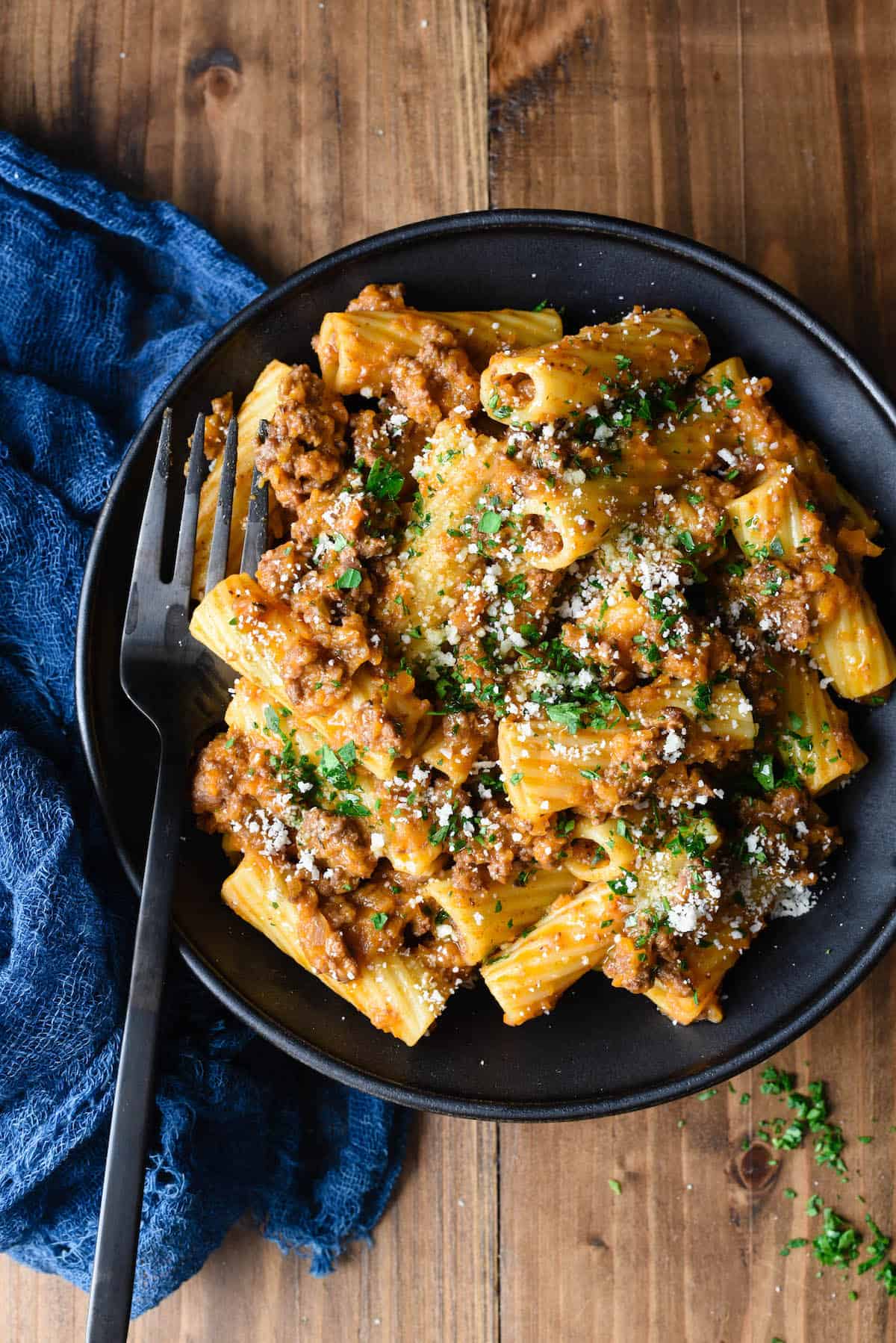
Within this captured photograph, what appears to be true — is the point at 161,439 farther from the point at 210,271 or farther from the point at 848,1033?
the point at 848,1033

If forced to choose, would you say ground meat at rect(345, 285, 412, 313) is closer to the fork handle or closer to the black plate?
the black plate

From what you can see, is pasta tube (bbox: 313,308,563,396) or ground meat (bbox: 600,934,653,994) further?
pasta tube (bbox: 313,308,563,396)

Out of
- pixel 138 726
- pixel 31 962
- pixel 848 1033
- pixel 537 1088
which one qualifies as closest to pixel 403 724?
pixel 138 726

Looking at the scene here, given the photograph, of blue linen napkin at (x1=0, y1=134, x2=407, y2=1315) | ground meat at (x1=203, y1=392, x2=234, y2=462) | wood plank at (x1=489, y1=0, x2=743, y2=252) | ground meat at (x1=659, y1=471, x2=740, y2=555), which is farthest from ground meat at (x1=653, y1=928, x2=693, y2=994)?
wood plank at (x1=489, y1=0, x2=743, y2=252)

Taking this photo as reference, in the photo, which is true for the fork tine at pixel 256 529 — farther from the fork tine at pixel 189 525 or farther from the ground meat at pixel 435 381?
the ground meat at pixel 435 381

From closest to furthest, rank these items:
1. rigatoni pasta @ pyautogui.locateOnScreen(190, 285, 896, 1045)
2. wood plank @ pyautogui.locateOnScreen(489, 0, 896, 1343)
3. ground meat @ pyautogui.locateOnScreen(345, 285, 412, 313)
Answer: rigatoni pasta @ pyautogui.locateOnScreen(190, 285, 896, 1045) < ground meat @ pyautogui.locateOnScreen(345, 285, 412, 313) < wood plank @ pyautogui.locateOnScreen(489, 0, 896, 1343)
